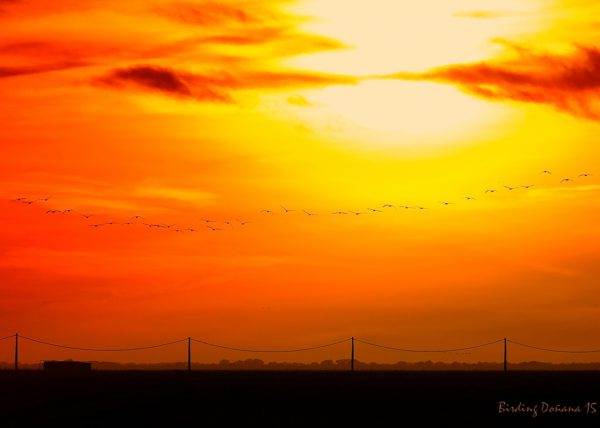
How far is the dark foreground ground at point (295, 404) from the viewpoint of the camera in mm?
53000

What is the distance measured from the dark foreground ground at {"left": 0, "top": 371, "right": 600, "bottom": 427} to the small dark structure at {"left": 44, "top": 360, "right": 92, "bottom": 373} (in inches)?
1522

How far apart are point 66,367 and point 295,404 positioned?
6652cm

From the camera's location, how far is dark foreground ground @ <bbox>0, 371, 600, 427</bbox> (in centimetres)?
5300

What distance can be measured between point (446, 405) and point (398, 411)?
4717mm

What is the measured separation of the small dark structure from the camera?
12275 centimetres

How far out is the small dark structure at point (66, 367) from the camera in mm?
122750

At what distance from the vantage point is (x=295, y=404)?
204 ft

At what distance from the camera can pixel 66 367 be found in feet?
407

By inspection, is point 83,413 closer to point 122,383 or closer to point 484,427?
point 484,427

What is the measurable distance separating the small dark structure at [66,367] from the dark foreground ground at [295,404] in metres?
38.7

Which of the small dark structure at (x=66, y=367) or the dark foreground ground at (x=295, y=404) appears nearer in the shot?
the dark foreground ground at (x=295, y=404)

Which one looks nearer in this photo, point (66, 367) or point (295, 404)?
point (295, 404)

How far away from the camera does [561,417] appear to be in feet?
→ 181

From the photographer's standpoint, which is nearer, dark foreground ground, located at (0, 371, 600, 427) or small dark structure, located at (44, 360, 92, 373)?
dark foreground ground, located at (0, 371, 600, 427)
